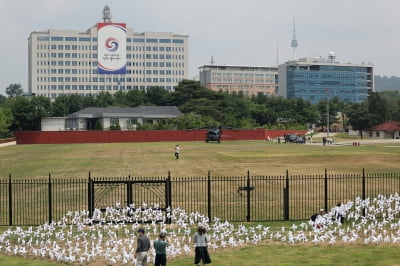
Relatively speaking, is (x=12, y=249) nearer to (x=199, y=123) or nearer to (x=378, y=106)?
(x=199, y=123)

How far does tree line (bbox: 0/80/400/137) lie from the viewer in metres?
117

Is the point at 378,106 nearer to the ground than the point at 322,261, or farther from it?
farther from it

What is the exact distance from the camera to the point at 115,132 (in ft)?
335

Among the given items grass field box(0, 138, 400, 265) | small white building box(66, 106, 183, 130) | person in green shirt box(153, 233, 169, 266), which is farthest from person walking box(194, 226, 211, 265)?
small white building box(66, 106, 183, 130)

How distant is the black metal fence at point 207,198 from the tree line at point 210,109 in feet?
255

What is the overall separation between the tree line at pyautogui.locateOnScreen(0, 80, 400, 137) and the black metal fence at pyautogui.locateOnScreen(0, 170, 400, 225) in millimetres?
77632

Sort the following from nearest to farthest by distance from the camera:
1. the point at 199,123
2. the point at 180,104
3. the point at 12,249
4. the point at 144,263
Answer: the point at 144,263 → the point at 12,249 → the point at 199,123 → the point at 180,104

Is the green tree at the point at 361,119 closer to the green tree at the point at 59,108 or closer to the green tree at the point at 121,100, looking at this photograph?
the green tree at the point at 121,100

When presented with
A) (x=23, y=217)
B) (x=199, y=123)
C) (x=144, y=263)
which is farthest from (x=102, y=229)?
(x=199, y=123)

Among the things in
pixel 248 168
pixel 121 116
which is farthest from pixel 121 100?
pixel 248 168

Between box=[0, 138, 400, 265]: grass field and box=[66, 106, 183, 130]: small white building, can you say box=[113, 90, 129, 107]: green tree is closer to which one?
box=[66, 106, 183, 130]: small white building

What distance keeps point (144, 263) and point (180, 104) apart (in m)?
131

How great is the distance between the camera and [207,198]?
30.4 meters

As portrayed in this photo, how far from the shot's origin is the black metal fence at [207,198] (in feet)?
81.0
